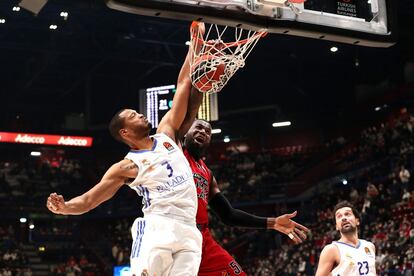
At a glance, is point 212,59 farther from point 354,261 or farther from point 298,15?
point 354,261

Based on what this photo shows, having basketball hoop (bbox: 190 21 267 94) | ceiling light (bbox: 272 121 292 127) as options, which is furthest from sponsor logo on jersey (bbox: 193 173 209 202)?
ceiling light (bbox: 272 121 292 127)

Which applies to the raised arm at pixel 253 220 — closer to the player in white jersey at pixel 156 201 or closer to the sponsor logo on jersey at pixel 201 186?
the sponsor logo on jersey at pixel 201 186

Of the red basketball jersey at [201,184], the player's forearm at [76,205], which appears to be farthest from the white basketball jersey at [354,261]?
the player's forearm at [76,205]

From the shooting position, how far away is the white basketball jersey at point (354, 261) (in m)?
6.43

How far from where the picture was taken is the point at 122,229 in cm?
2598

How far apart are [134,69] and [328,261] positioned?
20436 mm

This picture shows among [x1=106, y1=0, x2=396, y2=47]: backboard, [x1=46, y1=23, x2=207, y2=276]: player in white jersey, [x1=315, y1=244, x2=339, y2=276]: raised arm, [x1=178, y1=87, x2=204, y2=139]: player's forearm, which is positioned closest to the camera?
[x1=46, y1=23, x2=207, y2=276]: player in white jersey

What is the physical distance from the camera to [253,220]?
18.7ft

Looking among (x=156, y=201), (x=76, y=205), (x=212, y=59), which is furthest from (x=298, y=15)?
(x=76, y=205)

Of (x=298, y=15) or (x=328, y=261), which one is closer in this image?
(x=298, y=15)

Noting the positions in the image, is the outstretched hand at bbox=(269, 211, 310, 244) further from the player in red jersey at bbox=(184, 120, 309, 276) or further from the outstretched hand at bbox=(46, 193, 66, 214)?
the outstretched hand at bbox=(46, 193, 66, 214)

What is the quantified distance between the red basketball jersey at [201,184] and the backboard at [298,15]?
116 cm

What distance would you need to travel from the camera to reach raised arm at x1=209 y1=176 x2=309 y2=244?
17.8ft

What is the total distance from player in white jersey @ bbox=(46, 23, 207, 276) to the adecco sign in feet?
73.2
